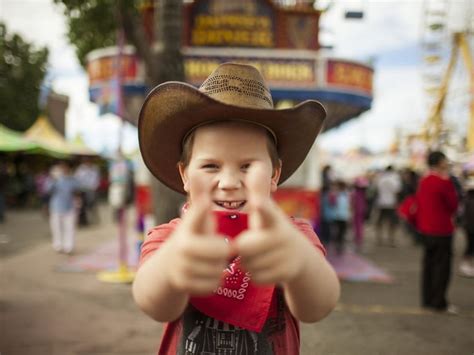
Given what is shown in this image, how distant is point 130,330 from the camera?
13.6ft

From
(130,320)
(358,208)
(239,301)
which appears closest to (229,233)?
(239,301)

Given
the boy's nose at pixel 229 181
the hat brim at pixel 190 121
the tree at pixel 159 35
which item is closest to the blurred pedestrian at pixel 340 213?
the tree at pixel 159 35

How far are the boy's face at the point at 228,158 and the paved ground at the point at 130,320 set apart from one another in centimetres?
86

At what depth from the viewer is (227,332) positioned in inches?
49.8

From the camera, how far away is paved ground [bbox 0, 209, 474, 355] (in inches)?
145

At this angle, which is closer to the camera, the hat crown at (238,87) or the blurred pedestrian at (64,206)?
the hat crown at (238,87)

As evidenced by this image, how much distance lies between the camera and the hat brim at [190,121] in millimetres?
1217

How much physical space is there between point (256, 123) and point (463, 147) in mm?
16064

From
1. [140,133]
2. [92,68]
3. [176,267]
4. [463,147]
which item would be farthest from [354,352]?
[463,147]

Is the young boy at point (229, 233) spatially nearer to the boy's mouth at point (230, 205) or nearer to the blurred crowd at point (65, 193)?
the boy's mouth at point (230, 205)

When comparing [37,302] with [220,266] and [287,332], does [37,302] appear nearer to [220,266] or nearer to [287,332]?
[287,332]

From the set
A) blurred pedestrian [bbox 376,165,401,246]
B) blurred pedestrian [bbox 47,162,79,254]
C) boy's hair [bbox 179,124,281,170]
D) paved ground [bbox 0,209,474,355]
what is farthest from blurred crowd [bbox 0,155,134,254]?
blurred pedestrian [bbox 376,165,401,246]

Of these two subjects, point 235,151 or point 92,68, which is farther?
point 92,68

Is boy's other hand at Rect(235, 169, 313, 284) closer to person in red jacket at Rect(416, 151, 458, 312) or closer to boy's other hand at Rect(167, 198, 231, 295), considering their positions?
boy's other hand at Rect(167, 198, 231, 295)
